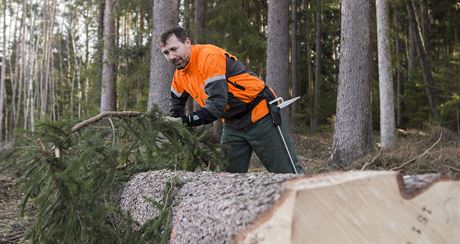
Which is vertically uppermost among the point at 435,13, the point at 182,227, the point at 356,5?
the point at 435,13

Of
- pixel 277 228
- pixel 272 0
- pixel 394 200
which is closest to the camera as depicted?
pixel 277 228

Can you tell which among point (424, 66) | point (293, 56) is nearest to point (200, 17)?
point (293, 56)

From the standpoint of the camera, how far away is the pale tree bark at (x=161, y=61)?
29.5 ft

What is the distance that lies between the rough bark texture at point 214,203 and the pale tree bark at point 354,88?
18.8ft

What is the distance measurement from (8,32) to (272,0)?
30.0 metres

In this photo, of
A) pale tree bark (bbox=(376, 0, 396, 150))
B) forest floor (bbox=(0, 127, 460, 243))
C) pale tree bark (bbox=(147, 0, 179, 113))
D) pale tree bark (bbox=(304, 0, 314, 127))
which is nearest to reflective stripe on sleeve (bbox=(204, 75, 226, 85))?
forest floor (bbox=(0, 127, 460, 243))

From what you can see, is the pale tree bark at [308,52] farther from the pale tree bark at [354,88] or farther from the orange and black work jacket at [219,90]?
the orange and black work jacket at [219,90]

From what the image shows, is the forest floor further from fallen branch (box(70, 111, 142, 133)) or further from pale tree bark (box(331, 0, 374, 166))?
fallen branch (box(70, 111, 142, 133))

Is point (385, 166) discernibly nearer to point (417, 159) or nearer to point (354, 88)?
point (417, 159)

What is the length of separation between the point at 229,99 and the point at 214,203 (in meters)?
1.66

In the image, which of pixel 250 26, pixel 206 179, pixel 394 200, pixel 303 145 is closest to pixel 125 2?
pixel 250 26

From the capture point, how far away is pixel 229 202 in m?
2.53

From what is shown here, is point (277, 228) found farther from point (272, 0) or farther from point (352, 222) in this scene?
point (272, 0)

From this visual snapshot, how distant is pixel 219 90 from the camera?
3.91 m
